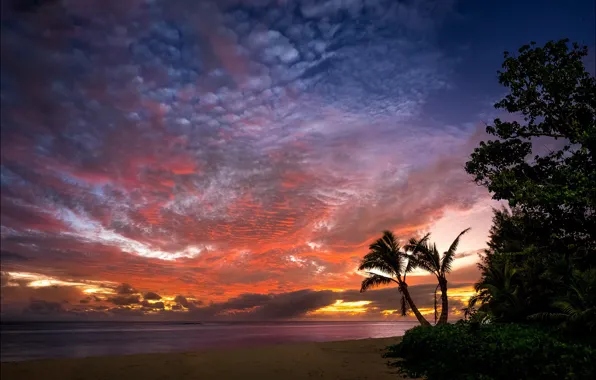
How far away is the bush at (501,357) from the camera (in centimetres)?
824

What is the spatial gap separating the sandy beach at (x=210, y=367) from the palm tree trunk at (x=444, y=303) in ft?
31.4

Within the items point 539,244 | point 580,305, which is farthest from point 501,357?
point 539,244

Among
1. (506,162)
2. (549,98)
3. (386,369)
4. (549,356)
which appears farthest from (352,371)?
(549,98)

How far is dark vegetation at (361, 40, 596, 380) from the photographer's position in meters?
9.80

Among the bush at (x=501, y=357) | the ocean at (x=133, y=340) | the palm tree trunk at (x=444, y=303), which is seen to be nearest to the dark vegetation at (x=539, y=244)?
the bush at (x=501, y=357)

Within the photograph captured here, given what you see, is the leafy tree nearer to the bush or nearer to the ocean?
the bush

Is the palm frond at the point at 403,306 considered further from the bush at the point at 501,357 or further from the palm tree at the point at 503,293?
the bush at the point at 501,357

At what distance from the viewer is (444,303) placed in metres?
25.4

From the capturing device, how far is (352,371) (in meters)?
13.7

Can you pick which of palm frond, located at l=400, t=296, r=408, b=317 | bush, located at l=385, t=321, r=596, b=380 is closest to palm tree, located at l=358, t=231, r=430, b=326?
palm frond, located at l=400, t=296, r=408, b=317

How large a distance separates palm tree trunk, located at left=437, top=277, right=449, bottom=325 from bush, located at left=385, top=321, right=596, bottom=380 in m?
12.5

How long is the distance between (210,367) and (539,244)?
1591 centimetres

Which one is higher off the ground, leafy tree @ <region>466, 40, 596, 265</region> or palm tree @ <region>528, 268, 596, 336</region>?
leafy tree @ <region>466, 40, 596, 265</region>

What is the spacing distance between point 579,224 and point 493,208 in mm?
19788
